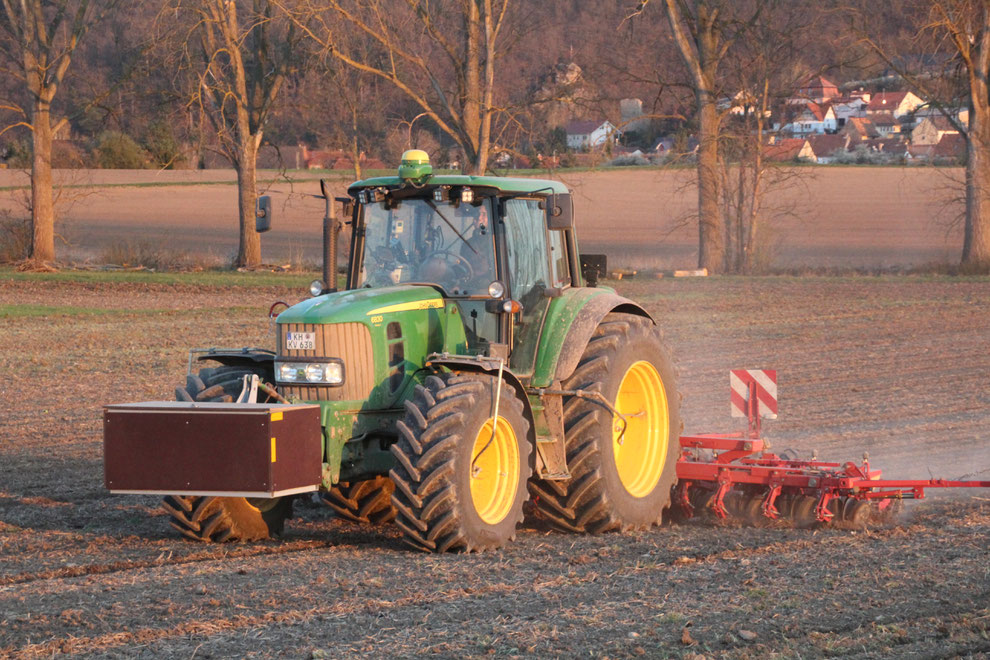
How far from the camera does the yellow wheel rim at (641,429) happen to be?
8.70m

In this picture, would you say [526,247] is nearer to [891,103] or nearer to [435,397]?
[435,397]

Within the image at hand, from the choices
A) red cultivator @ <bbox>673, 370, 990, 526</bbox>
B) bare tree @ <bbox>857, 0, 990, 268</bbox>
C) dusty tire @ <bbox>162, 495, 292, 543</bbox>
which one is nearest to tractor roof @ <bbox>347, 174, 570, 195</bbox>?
dusty tire @ <bbox>162, 495, 292, 543</bbox>

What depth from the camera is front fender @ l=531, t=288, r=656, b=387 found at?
8.02m

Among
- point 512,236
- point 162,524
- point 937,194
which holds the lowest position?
point 162,524

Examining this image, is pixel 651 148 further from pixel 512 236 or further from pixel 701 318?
pixel 512 236

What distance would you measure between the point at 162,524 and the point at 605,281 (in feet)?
62.9

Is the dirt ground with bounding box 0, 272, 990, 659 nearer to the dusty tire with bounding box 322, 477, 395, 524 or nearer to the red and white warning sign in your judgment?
the dusty tire with bounding box 322, 477, 395, 524

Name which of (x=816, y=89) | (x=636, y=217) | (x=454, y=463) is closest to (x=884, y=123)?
(x=636, y=217)

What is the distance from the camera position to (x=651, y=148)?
52.7 m

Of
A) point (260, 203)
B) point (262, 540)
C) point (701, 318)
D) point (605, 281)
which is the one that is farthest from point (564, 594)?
point (605, 281)

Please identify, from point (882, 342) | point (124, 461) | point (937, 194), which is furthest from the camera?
point (937, 194)

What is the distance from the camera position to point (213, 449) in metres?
6.90

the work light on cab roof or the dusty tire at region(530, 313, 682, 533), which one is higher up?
the work light on cab roof

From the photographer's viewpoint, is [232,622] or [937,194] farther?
[937,194]
